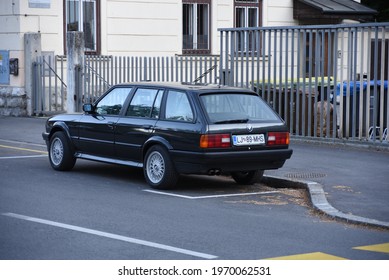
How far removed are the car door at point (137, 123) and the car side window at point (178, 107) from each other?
0.18 m

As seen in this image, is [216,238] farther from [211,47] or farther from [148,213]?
[211,47]

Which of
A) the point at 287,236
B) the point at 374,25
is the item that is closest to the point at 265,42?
the point at 374,25

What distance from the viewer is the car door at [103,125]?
13820mm

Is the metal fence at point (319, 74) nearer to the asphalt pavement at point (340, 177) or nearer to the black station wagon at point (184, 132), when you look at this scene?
the asphalt pavement at point (340, 177)

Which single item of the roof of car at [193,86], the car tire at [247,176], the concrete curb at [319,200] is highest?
the roof of car at [193,86]

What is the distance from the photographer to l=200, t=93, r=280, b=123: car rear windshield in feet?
41.5

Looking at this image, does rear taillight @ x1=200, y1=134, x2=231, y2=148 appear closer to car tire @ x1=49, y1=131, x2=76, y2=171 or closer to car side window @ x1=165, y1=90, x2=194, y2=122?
car side window @ x1=165, y1=90, x2=194, y2=122

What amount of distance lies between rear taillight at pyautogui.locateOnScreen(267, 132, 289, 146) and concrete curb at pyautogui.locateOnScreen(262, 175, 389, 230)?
65cm

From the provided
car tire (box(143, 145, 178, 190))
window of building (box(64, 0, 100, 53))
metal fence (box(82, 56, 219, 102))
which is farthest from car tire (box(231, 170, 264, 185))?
window of building (box(64, 0, 100, 53))

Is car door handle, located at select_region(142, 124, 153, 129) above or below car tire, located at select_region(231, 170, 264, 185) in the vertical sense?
above

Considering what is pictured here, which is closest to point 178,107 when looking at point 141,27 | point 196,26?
point 141,27

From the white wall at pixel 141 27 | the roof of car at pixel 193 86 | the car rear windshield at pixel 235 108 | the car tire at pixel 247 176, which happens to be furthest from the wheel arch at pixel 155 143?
the white wall at pixel 141 27
